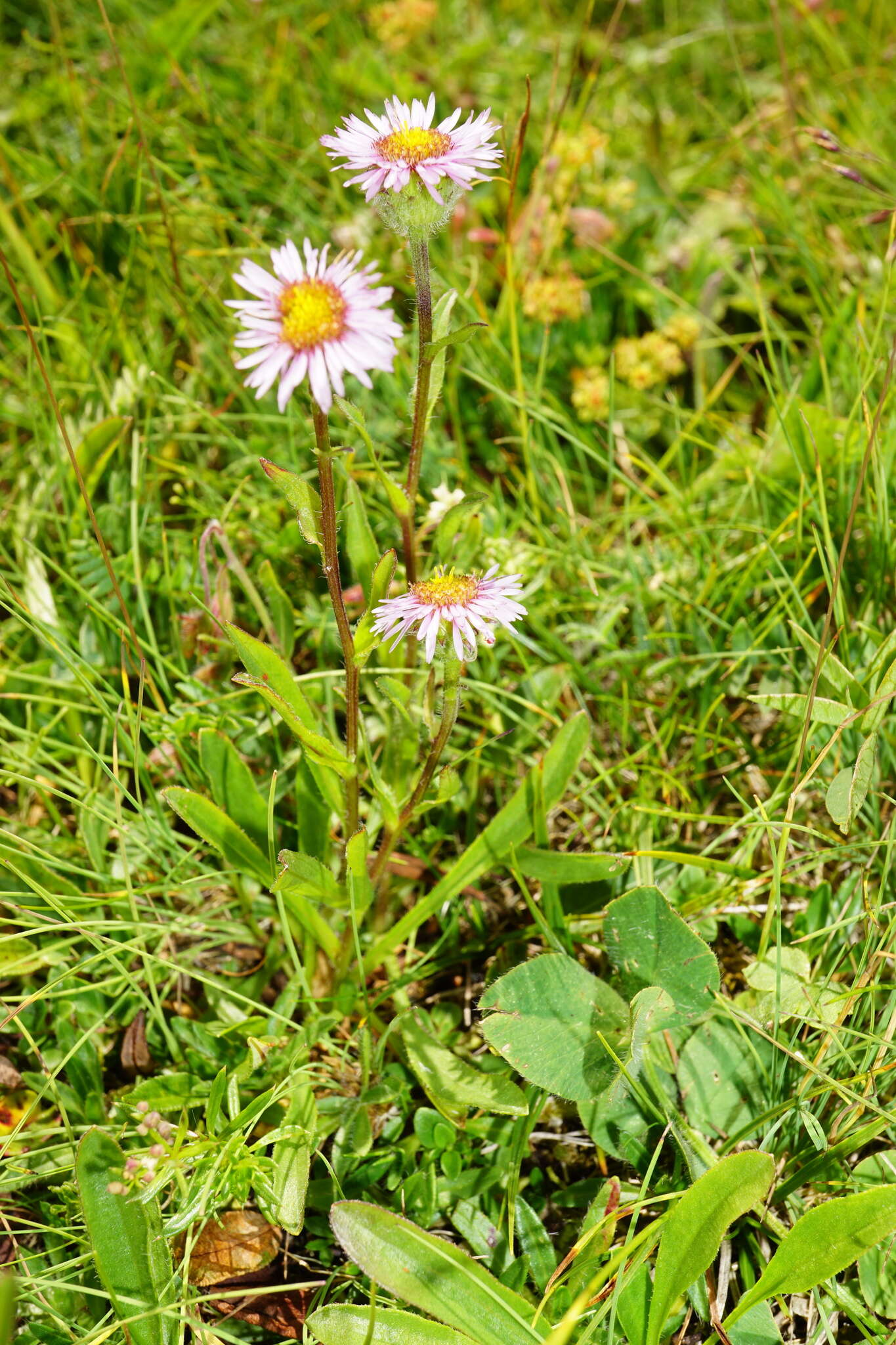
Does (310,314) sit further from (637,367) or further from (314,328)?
(637,367)

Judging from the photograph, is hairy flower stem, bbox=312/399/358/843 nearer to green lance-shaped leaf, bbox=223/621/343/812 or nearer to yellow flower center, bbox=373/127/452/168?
green lance-shaped leaf, bbox=223/621/343/812

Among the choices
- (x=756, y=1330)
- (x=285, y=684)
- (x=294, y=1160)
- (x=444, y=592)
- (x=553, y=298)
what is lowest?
(x=756, y=1330)

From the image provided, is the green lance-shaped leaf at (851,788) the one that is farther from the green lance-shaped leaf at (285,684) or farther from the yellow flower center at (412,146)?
the yellow flower center at (412,146)

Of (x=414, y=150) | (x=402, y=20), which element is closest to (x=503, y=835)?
(x=414, y=150)

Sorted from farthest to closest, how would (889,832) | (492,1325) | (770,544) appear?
(770,544)
(889,832)
(492,1325)

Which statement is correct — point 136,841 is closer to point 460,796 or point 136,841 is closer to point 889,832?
point 460,796

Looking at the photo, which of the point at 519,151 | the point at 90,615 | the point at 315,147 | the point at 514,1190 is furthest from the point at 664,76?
the point at 514,1190
